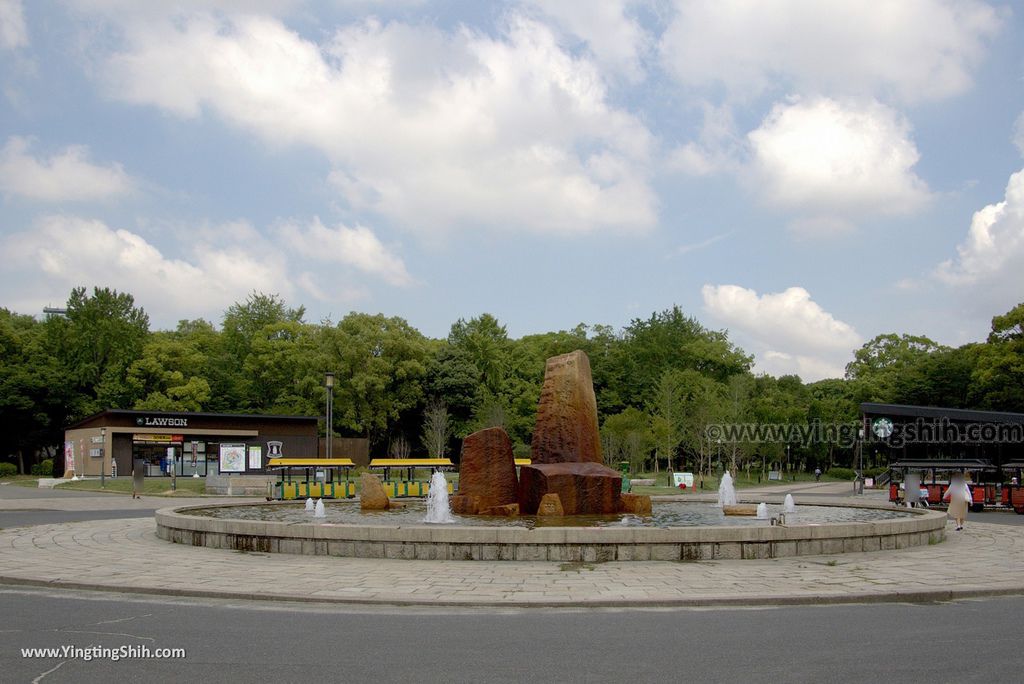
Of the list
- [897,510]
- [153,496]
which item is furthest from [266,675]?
[153,496]

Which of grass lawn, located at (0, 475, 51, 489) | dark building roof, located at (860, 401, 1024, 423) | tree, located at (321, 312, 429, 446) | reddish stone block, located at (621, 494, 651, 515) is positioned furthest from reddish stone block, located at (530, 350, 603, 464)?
tree, located at (321, 312, 429, 446)

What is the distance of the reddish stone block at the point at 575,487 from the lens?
18.6m

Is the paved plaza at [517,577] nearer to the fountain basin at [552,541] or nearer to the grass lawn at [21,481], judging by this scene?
the fountain basin at [552,541]

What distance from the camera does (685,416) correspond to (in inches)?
2554

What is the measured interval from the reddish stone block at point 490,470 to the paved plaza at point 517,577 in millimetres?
5424

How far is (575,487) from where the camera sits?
18.6 meters

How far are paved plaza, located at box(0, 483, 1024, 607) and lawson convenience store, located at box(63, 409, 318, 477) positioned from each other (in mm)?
39506

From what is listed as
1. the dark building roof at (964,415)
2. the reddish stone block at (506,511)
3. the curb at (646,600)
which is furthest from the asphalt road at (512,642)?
the dark building roof at (964,415)

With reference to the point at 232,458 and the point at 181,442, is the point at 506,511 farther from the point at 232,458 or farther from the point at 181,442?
the point at 181,442

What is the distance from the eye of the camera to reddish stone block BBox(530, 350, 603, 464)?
19.8 meters

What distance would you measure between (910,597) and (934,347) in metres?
92.8

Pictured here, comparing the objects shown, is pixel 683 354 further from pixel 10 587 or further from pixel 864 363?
pixel 10 587

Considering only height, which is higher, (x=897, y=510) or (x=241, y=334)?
(x=241, y=334)

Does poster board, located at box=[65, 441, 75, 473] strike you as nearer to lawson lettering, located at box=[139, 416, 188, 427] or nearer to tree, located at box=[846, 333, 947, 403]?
lawson lettering, located at box=[139, 416, 188, 427]
